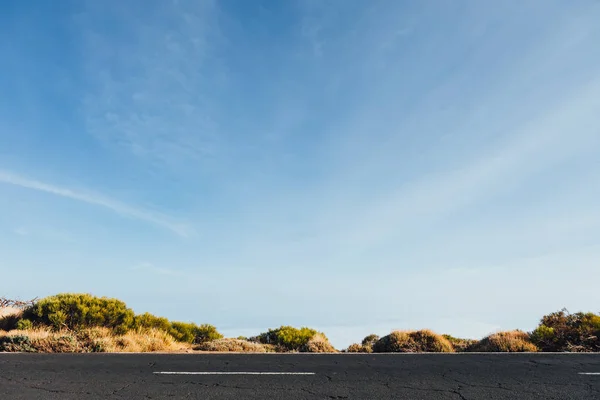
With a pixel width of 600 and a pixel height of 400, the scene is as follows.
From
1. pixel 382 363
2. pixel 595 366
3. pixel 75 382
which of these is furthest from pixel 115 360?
pixel 595 366

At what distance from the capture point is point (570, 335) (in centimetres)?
1664

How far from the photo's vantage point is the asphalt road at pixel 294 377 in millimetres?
7160

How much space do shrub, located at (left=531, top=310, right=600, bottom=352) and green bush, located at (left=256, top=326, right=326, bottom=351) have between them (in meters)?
9.29

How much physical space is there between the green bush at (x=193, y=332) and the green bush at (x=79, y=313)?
2405 mm

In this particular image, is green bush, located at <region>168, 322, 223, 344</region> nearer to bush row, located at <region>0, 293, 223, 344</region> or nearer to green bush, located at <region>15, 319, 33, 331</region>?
bush row, located at <region>0, 293, 223, 344</region>

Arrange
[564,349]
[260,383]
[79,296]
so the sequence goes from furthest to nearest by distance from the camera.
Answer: [79,296]
[564,349]
[260,383]

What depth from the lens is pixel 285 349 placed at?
1834 cm

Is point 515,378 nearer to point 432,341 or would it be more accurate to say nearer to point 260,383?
point 260,383

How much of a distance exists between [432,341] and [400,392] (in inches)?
394

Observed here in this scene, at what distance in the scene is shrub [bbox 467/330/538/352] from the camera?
50.0 ft

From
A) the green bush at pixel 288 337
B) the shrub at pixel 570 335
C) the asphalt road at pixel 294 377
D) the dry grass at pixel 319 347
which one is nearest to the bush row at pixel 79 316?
→ the green bush at pixel 288 337

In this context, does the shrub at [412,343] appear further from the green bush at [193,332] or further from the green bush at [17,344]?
the green bush at [17,344]

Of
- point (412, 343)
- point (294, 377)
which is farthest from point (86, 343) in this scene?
point (412, 343)

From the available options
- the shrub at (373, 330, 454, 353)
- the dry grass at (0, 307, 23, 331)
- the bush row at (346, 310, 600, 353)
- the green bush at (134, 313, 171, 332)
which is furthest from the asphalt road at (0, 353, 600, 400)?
the green bush at (134, 313, 171, 332)
